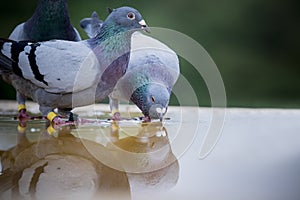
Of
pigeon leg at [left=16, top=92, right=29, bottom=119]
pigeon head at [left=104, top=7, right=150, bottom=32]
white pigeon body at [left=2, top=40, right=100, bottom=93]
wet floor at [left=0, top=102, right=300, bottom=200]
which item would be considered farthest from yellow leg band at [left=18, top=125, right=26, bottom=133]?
pigeon head at [left=104, top=7, right=150, bottom=32]

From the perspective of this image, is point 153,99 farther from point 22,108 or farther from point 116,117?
point 22,108

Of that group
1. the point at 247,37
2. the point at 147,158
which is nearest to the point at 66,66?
the point at 147,158

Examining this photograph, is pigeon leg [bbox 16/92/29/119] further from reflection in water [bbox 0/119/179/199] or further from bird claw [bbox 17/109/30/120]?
reflection in water [bbox 0/119/179/199]

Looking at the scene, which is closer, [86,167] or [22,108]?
[86,167]

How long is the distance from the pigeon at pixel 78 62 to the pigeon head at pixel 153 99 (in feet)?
0.55

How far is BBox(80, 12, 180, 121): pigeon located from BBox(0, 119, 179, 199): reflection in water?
0.18 metres

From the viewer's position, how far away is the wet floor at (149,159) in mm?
1672

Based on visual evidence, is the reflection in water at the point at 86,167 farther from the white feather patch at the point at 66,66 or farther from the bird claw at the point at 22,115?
the bird claw at the point at 22,115

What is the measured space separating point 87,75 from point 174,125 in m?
0.67

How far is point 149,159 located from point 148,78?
83 centimetres

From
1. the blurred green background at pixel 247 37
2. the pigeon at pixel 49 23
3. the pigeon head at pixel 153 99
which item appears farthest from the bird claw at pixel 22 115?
the blurred green background at pixel 247 37

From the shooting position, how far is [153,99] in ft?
9.19

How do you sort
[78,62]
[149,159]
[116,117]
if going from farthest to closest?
[116,117] → [78,62] → [149,159]

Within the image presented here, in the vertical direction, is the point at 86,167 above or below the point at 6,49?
below
